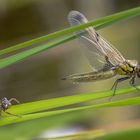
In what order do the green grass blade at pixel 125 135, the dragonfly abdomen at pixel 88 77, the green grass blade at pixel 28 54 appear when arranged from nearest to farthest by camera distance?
the green grass blade at pixel 125 135, the green grass blade at pixel 28 54, the dragonfly abdomen at pixel 88 77

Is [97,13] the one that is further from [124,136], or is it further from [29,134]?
[124,136]

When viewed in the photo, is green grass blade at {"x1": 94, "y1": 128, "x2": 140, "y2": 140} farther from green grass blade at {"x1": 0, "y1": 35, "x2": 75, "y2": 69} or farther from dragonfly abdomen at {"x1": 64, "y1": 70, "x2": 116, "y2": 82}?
dragonfly abdomen at {"x1": 64, "y1": 70, "x2": 116, "y2": 82}

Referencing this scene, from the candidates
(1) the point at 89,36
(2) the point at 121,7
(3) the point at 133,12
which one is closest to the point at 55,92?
(2) the point at 121,7

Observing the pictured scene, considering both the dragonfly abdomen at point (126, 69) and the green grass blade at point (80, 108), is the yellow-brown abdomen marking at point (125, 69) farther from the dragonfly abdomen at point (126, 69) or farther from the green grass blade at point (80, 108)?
the green grass blade at point (80, 108)

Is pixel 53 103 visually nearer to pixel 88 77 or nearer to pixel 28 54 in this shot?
pixel 28 54

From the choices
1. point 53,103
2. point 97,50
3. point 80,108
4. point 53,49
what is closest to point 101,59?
point 97,50

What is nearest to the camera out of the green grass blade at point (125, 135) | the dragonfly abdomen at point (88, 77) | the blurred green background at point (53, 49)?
the green grass blade at point (125, 135)

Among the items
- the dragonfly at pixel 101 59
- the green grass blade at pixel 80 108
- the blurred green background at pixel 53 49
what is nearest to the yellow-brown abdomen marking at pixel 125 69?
the dragonfly at pixel 101 59
